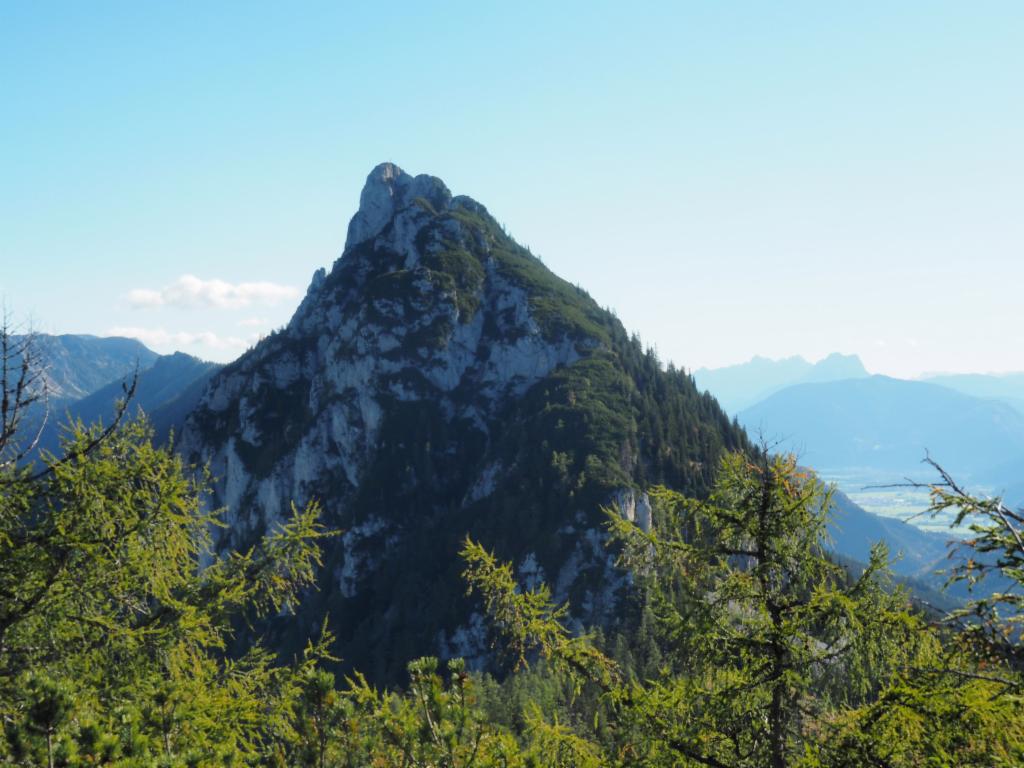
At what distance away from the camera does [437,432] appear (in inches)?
6093

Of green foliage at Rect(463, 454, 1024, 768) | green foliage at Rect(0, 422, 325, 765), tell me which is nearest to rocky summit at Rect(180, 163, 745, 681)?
green foliage at Rect(463, 454, 1024, 768)

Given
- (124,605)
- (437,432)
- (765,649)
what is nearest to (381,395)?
(437,432)

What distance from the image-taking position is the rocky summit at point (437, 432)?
117625mm

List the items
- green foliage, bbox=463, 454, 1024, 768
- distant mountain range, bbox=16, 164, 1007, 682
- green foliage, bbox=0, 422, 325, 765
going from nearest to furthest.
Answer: green foliage, bbox=463, 454, 1024, 768 < green foliage, bbox=0, 422, 325, 765 < distant mountain range, bbox=16, 164, 1007, 682

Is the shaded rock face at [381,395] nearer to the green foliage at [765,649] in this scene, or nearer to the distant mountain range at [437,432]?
the distant mountain range at [437,432]

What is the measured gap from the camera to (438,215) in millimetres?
194875

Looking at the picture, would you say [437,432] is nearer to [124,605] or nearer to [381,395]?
[381,395]

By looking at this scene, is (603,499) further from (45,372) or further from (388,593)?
(45,372)

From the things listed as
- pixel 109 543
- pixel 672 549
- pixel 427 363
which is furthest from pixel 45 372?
pixel 427 363

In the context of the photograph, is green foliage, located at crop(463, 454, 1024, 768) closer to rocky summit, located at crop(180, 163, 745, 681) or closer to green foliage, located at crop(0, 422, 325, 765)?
green foliage, located at crop(0, 422, 325, 765)

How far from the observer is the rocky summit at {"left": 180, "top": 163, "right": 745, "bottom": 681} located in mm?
117625

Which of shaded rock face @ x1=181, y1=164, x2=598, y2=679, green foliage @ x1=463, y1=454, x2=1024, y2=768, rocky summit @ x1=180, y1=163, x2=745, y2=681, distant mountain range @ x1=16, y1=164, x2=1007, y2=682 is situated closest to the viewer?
green foliage @ x1=463, y1=454, x2=1024, y2=768

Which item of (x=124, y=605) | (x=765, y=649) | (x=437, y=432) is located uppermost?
(x=765, y=649)

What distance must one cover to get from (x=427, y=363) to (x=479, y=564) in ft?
503
